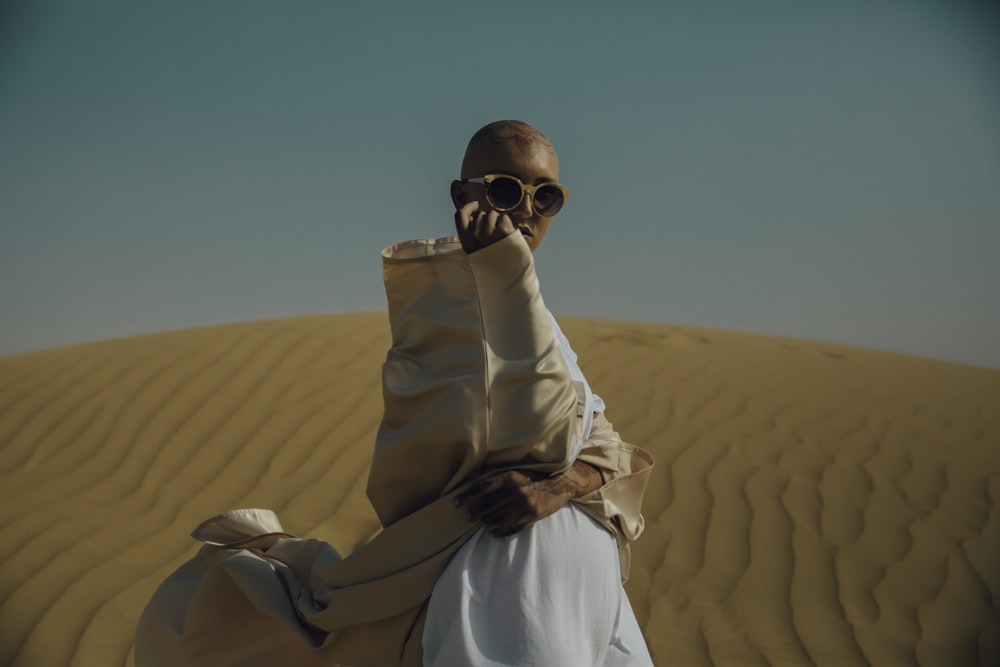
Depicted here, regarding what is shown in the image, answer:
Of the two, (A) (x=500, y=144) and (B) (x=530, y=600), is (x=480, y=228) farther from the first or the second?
(B) (x=530, y=600)

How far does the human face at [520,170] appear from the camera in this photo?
231cm

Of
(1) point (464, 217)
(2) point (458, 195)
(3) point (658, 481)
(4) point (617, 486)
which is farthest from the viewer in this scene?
(3) point (658, 481)

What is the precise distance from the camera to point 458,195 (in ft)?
7.95

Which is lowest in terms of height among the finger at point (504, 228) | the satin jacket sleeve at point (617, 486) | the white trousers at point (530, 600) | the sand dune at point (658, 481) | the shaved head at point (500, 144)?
the sand dune at point (658, 481)

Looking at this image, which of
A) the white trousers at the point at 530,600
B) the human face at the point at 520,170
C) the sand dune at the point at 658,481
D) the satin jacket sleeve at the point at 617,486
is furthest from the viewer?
the sand dune at the point at 658,481

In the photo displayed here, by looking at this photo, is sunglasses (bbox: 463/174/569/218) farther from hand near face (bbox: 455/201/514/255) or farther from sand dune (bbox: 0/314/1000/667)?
sand dune (bbox: 0/314/1000/667)

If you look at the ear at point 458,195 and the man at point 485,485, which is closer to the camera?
the man at point 485,485

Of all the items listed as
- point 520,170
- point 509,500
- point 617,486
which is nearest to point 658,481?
point 617,486

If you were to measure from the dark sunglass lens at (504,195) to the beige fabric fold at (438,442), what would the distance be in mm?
207

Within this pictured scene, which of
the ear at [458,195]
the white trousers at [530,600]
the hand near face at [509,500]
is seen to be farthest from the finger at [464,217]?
the white trousers at [530,600]

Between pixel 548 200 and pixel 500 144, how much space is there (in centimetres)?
17

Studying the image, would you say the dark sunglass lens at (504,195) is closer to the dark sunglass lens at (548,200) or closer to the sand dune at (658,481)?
the dark sunglass lens at (548,200)

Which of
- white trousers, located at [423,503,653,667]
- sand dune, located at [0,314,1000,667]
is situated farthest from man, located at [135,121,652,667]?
sand dune, located at [0,314,1000,667]

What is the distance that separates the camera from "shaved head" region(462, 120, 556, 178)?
7.61 feet
